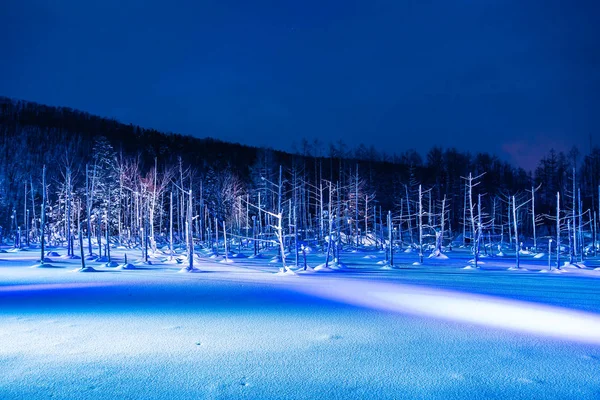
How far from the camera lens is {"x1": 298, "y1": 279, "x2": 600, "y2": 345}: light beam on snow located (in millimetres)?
7012

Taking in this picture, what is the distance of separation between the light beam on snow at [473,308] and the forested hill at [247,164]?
32943 millimetres

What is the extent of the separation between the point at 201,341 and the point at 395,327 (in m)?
3.49

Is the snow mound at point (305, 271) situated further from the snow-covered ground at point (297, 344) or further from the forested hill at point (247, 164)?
the forested hill at point (247, 164)

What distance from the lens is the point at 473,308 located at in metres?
8.88

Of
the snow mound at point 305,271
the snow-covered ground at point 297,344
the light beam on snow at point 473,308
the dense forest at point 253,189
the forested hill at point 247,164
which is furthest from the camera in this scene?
the forested hill at point 247,164

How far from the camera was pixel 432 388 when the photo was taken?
4.25 metres

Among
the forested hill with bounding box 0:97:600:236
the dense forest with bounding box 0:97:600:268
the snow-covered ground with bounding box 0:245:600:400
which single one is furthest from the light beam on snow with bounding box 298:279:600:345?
the forested hill with bounding box 0:97:600:236

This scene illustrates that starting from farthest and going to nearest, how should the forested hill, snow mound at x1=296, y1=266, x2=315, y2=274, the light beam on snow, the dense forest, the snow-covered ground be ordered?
the forested hill < the dense forest < snow mound at x1=296, y1=266, x2=315, y2=274 < the light beam on snow < the snow-covered ground

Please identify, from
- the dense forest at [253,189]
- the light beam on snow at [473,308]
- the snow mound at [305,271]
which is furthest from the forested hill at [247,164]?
the light beam on snow at [473,308]

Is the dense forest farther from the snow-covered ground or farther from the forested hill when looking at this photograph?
the snow-covered ground

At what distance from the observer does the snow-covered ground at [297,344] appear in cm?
428

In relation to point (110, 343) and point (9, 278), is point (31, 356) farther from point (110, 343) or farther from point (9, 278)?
point (9, 278)

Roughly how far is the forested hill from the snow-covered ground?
3454 centimetres

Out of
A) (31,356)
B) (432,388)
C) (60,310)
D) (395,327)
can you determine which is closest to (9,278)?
(60,310)
